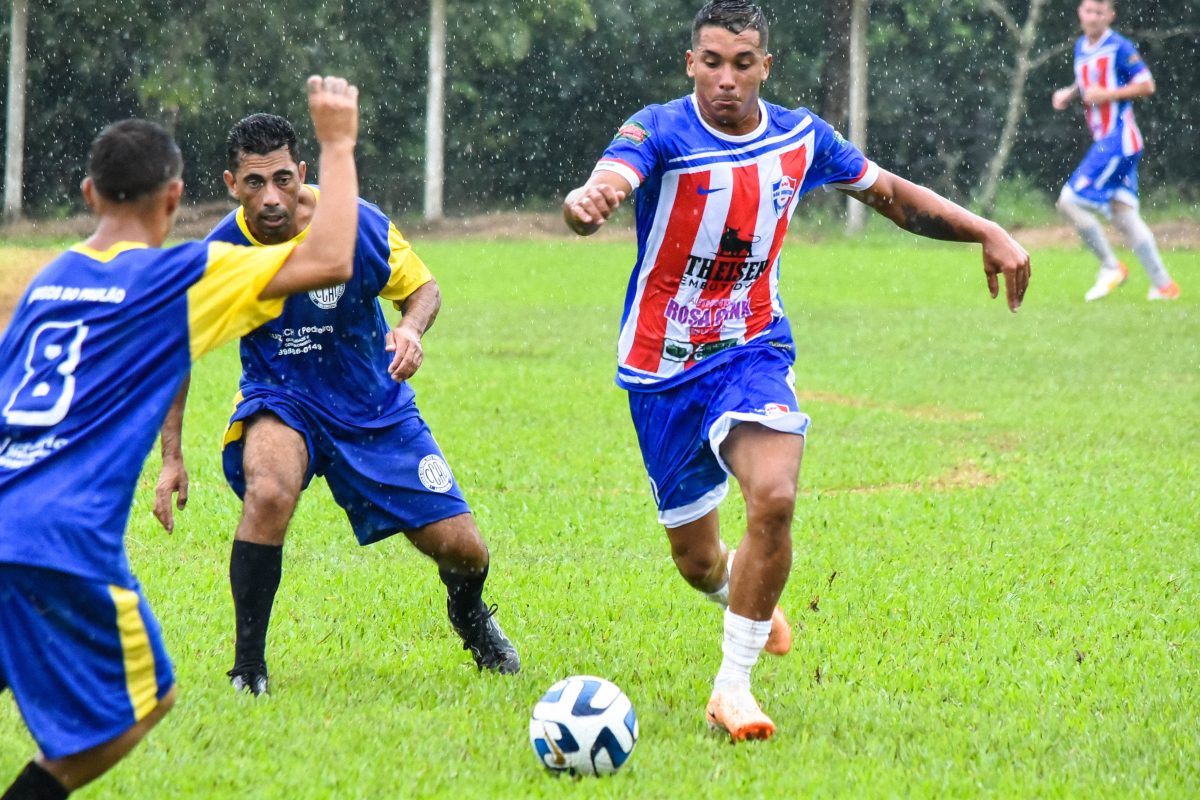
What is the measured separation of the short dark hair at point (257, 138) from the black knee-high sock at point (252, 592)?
3.96ft

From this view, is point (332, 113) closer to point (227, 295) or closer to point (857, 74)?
point (227, 295)

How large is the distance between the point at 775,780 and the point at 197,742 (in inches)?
62.8

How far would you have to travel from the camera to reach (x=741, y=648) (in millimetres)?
4656

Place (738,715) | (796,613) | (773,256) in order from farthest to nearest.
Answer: (796,613) → (773,256) → (738,715)

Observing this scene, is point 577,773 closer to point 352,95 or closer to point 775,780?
point 775,780

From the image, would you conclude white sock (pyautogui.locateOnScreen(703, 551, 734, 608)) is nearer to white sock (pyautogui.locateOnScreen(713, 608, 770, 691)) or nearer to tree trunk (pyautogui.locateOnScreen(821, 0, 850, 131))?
white sock (pyautogui.locateOnScreen(713, 608, 770, 691))

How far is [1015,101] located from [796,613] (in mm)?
27431

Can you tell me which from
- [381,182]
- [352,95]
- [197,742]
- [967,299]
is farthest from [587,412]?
[381,182]

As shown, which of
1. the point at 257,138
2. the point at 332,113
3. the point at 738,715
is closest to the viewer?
the point at 332,113

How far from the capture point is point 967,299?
18.9 metres

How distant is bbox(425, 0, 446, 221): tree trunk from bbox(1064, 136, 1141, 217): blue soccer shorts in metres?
16.3

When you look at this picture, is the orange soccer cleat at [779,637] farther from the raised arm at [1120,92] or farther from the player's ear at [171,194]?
the raised arm at [1120,92]

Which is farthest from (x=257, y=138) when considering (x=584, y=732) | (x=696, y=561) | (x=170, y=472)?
(x=584, y=732)

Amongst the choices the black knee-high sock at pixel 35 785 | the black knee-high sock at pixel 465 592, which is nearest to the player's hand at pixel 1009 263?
the black knee-high sock at pixel 465 592
